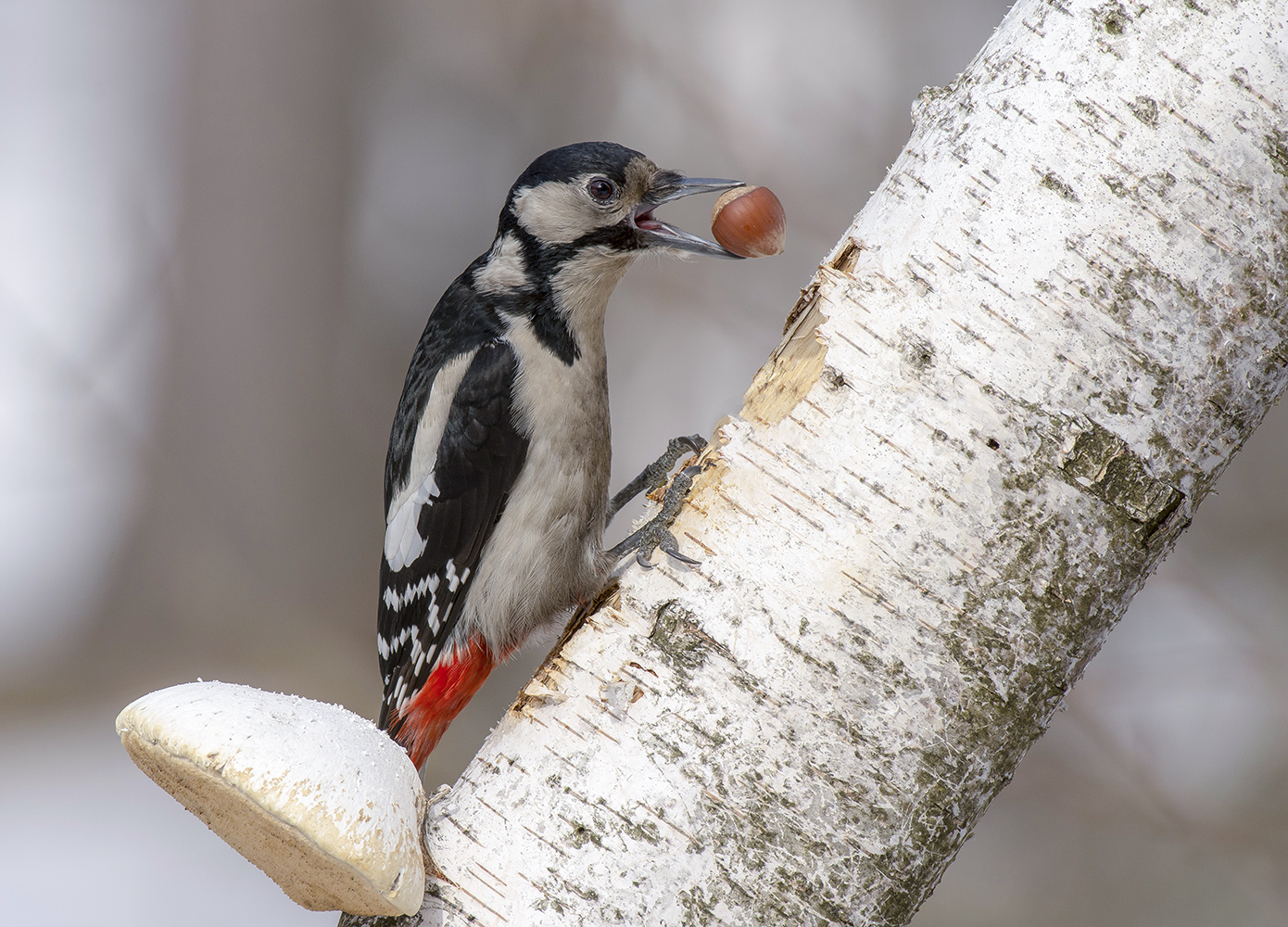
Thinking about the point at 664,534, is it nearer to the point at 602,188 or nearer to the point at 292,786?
the point at 292,786

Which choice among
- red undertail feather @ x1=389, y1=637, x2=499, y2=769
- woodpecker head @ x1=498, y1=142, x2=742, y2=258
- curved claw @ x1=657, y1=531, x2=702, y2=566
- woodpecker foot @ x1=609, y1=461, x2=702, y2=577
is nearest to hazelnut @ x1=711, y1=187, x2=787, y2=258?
woodpecker head @ x1=498, y1=142, x2=742, y2=258

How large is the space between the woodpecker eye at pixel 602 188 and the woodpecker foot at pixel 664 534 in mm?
679

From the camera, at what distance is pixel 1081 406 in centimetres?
84

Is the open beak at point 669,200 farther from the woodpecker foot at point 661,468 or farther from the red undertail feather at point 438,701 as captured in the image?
the red undertail feather at point 438,701

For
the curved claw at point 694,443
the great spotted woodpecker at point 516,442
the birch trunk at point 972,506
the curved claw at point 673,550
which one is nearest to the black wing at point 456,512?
the great spotted woodpecker at point 516,442

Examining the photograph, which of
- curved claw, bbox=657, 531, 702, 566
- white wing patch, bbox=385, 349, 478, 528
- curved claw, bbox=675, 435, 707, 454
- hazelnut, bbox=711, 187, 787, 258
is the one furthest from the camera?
white wing patch, bbox=385, 349, 478, 528

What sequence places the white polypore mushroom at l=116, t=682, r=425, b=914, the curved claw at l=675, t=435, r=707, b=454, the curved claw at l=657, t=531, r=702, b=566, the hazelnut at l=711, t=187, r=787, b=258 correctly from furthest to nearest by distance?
the curved claw at l=675, t=435, r=707, b=454
the hazelnut at l=711, t=187, r=787, b=258
the curved claw at l=657, t=531, r=702, b=566
the white polypore mushroom at l=116, t=682, r=425, b=914

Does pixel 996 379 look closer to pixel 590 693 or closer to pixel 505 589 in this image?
pixel 590 693

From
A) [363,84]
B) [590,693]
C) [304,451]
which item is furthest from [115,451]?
[590,693]

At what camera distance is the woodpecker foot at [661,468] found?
1.63 metres

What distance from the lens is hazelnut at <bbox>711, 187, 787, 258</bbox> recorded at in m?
1.42

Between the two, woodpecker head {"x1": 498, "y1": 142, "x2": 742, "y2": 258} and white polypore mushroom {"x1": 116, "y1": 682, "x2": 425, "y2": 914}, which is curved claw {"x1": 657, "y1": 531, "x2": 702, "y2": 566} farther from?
woodpecker head {"x1": 498, "y1": 142, "x2": 742, "y2": 258}

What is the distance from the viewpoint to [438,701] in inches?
69.2

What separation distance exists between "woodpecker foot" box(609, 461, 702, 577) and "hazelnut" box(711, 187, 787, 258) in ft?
1.26
